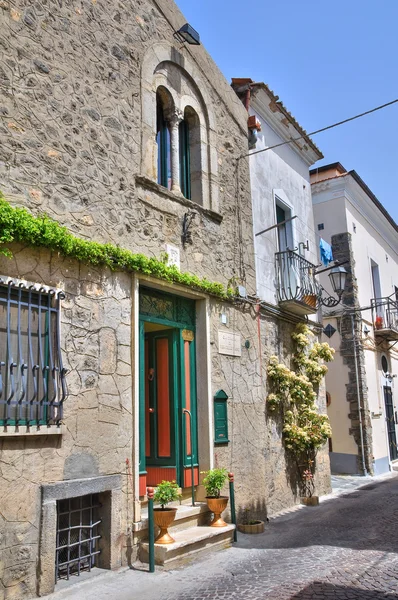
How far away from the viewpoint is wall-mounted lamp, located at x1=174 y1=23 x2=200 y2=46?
27.7 ft

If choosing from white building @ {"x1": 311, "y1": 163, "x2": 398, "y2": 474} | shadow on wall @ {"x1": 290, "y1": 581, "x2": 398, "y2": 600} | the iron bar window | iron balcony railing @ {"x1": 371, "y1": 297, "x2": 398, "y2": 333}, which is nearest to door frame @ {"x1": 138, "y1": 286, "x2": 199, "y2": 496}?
the iron bar window

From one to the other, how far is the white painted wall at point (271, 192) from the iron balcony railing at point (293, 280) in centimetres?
18

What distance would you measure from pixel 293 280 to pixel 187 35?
4.70 metres

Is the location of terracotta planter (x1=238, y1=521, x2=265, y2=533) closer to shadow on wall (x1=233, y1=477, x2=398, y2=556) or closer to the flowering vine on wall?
shadow on wall (x1=233, y1=477, x2=398, y2=556)

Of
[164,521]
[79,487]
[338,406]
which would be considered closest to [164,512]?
[164,521]

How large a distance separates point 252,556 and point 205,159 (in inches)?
225

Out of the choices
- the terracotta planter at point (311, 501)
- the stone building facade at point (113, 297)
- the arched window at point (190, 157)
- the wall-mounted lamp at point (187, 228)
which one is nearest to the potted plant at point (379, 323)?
the terracotta planter at point (311, 501)

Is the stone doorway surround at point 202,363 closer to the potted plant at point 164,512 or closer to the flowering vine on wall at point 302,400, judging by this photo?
the potted plant at point 164,512

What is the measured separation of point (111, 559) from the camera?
5.91 m

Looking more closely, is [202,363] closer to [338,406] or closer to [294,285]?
[294,285]

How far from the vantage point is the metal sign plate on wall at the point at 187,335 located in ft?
26.1

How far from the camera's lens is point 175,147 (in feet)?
27.4

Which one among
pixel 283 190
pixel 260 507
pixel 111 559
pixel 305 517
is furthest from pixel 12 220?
pixel 283 190

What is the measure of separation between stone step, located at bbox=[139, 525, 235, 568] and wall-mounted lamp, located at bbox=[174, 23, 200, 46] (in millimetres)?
6950
